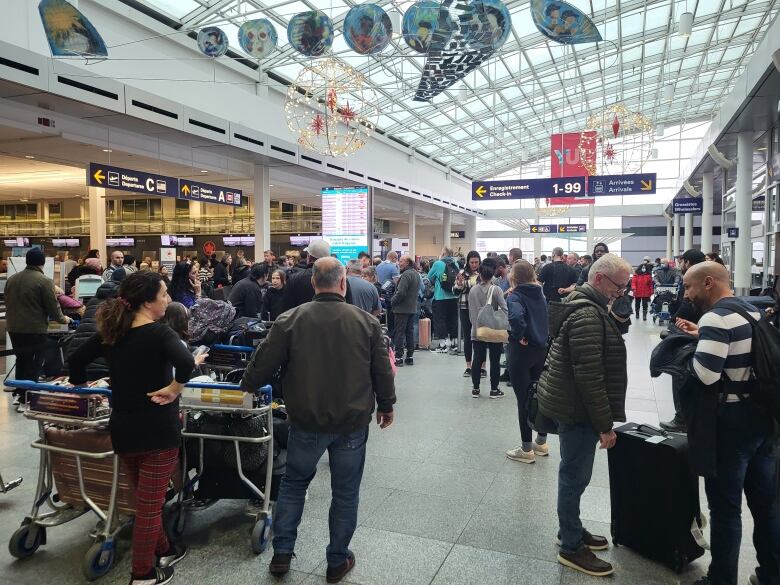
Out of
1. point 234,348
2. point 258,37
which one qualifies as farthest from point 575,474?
point 258,37

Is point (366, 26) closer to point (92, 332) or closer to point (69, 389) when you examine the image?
point (92, 332)

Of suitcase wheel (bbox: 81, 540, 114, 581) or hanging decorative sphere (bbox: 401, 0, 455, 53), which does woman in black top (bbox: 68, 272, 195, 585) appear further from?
hanging decorative sphere (bbox: 401, 0, 455, 53)

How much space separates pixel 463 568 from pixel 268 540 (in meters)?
1.12

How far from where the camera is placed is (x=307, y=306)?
8.91ft

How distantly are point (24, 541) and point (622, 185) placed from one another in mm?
17791

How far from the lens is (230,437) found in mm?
3000

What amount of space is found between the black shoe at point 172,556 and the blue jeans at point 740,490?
2678mm

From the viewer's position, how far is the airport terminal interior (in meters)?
2.99

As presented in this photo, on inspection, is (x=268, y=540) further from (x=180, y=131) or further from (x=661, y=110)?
(x=661, y=110)

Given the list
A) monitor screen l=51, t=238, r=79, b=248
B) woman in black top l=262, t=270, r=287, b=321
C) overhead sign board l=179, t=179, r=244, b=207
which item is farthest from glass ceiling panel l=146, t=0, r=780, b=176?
monitor screen l=51, t=238, r=79, b=248

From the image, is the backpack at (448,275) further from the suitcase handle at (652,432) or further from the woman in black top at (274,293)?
the suitcase handle at (652,432)

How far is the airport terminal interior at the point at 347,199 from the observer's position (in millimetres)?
2986

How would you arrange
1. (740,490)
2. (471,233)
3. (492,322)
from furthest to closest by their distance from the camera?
(471,233) < (492,322) < (740,490)

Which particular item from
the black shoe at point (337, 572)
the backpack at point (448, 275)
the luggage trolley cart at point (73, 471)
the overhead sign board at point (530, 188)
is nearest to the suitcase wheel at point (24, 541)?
the luggage trolley cart at point (73, 471)
